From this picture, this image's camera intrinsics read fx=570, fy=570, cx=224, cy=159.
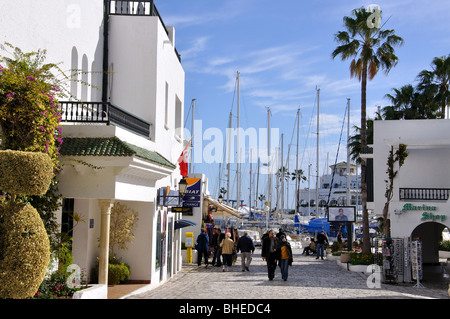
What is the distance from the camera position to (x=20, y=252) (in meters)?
10.6

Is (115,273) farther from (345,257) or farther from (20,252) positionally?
(345,257)

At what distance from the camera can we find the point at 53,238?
14.2 meters

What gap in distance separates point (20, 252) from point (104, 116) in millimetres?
6151

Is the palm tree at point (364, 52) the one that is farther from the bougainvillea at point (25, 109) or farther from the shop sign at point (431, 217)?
the bougainvillea at point (25, 109)

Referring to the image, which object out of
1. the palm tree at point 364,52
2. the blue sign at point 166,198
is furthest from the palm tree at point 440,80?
the blue sign at point 166,198

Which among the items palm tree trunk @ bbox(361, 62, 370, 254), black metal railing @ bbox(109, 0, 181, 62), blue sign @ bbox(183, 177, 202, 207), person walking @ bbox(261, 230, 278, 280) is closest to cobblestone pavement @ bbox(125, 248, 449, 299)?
person walking @ bbox(261, 230, 278, 280)

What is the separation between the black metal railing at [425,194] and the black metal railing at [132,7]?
1475 centimetres

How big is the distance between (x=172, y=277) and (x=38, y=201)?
1078cm

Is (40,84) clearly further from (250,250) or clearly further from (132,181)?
(250,250)

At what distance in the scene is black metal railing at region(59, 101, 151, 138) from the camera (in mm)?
14836

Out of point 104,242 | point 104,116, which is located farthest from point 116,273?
point 104,116

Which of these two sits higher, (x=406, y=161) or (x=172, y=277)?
(x=406, y=161)

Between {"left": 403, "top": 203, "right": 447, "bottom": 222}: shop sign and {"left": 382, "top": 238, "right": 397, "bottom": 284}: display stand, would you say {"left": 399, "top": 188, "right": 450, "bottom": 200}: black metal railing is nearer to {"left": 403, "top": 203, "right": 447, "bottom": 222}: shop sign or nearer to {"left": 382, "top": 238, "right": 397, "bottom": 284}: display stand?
{"left": 403, "top": 203, "right": 447, "bottom": 222}: shop sign
